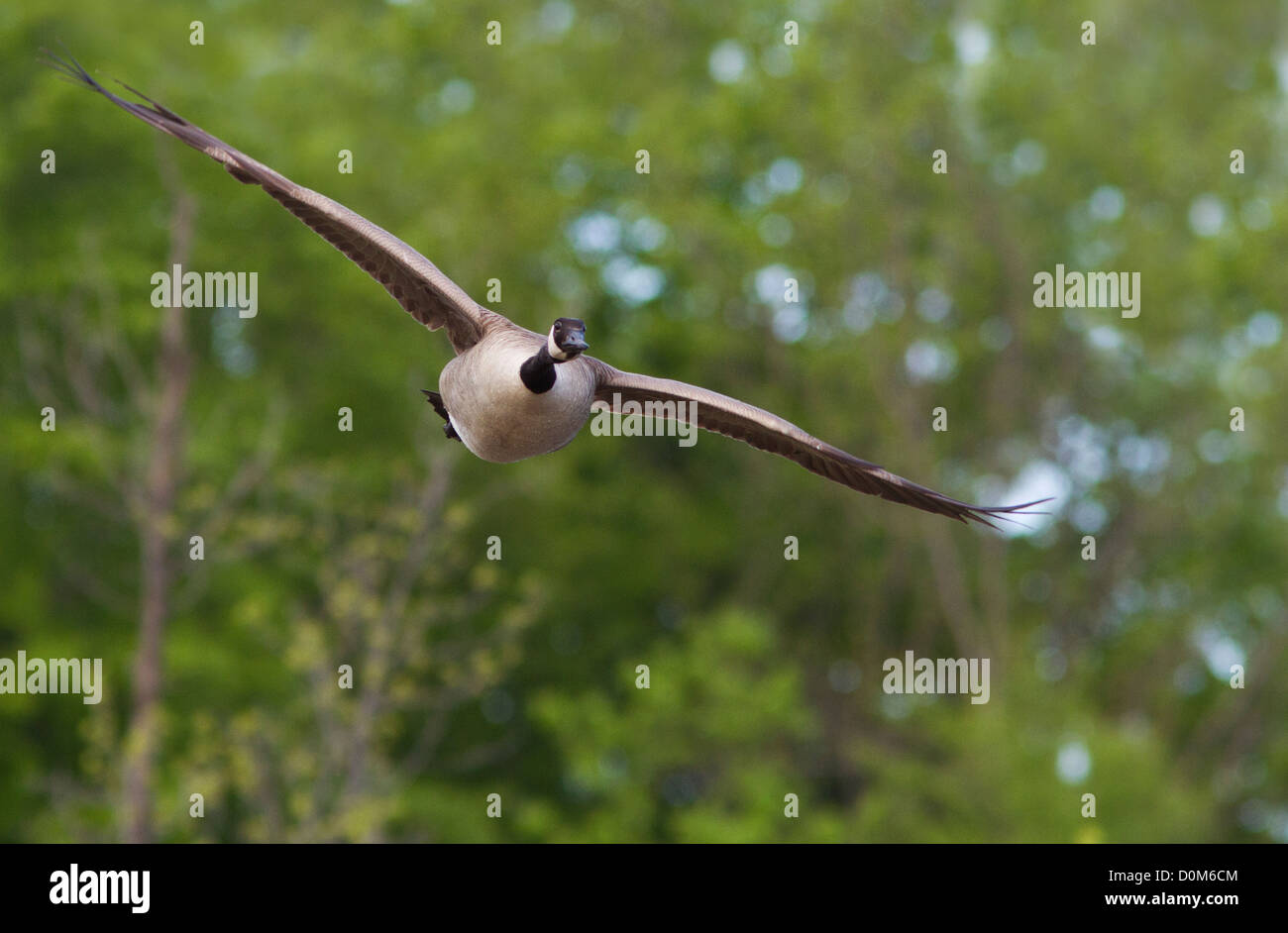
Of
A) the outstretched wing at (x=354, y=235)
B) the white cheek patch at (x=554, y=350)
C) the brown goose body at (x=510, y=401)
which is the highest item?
the outstretched wing at (x=354, y=235)

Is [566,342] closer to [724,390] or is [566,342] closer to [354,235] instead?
[354,235]

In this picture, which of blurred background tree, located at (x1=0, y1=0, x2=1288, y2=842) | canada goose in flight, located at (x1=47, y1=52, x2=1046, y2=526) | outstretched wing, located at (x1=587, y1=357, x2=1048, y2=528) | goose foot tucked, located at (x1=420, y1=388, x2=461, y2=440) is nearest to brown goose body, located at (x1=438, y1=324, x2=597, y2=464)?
canada goose in flight, located at (x1=47, y1=52, x2=1046, y2=526)

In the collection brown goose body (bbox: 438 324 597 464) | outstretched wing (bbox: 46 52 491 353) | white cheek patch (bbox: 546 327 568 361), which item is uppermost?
outstretched wing (bbox: 46 52 491 353)

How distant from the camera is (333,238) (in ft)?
28.8

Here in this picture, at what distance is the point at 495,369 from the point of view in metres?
8.12

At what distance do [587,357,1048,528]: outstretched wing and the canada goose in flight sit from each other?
1cm

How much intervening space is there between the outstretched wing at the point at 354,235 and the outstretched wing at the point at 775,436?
2.82ft

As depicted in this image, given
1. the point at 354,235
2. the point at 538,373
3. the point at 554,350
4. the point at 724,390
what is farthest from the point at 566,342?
the point at 724,390

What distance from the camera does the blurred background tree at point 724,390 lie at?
85.5ft

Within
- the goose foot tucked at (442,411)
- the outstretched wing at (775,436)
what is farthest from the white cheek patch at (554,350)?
the goose foot tucked at (442,411)

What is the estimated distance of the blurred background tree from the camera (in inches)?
1026

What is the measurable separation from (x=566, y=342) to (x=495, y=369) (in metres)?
0.39

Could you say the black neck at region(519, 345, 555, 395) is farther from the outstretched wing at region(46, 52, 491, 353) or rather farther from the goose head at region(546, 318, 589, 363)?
the outstretched wing at region(46, 52, 491, 353)

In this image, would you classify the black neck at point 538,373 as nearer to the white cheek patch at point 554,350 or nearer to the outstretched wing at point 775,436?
the white cheek patch at point 554,350
